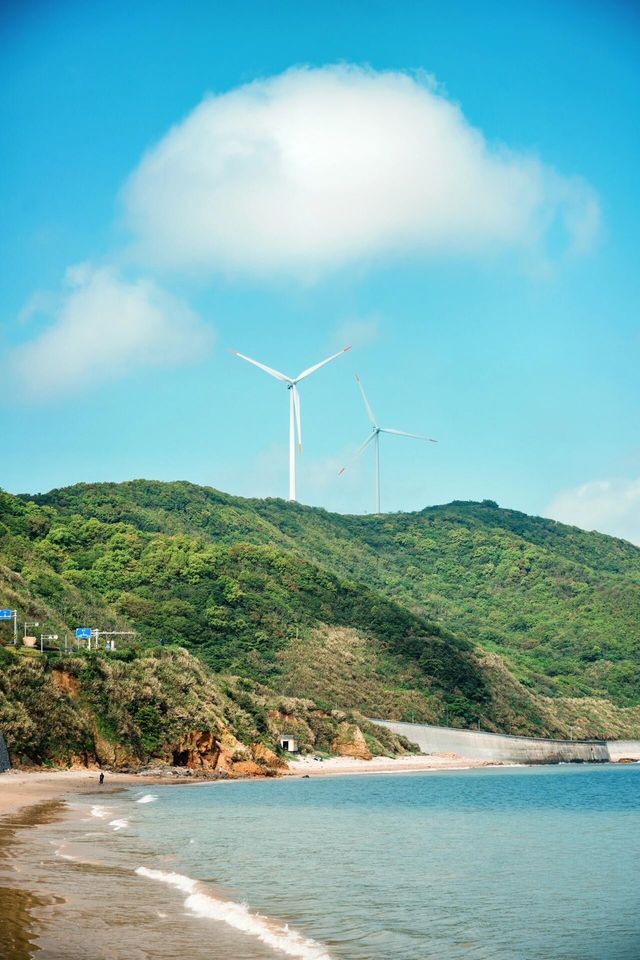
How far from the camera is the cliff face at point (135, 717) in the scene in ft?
227

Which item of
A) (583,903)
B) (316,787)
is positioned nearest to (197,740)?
(316,787)

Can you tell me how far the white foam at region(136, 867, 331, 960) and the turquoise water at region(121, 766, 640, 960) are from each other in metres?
0.05

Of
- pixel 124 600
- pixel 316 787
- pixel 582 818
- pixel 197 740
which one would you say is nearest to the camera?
pixel 582 818

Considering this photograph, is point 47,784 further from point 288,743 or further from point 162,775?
point 288,743

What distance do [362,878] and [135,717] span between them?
177 feet

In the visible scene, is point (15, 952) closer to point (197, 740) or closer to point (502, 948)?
point (502, 948)

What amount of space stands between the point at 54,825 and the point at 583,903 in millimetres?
18712

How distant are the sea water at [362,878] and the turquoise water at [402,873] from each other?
62 millimetres

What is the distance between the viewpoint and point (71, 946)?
58.9 ft

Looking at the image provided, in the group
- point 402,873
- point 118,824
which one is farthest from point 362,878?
point 118,824

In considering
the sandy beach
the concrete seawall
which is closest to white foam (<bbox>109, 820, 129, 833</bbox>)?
the sandy beach

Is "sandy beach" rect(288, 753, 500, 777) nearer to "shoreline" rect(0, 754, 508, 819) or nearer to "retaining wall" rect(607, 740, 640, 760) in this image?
"shoreline" rect(0, 754, 508, 819)

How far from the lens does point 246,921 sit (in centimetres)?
2158

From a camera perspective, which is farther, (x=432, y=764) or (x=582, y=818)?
(x=432, y=764)
